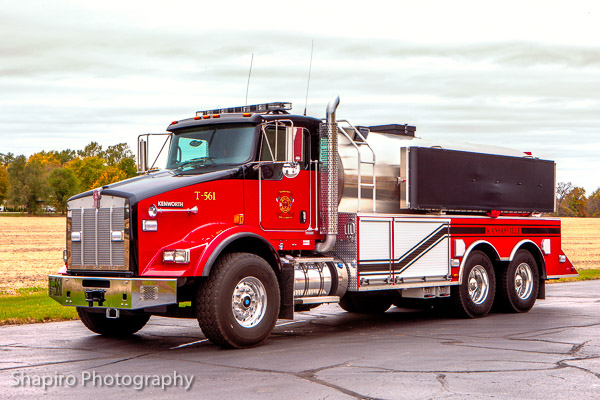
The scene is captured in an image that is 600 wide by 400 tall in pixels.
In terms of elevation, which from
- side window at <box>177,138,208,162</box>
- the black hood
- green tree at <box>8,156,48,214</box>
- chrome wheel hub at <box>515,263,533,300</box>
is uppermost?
green tree at <box>8,156,48,214</box>

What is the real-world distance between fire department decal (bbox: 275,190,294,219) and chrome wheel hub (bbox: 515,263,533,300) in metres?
5.67

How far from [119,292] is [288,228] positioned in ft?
8.85

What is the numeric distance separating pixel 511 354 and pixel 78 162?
157 meters

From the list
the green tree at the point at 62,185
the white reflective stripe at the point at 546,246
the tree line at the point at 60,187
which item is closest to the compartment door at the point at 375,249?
the white reflective stripe at the point at 546,246

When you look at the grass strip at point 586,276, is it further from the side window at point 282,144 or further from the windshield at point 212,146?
the windshield at point 212,146

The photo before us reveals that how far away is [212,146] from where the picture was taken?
37.1ft

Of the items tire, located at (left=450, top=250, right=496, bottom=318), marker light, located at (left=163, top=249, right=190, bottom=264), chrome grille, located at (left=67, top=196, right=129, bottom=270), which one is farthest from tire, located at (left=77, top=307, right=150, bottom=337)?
tire, located at (left=450, top=250, right=496, bottom=318)

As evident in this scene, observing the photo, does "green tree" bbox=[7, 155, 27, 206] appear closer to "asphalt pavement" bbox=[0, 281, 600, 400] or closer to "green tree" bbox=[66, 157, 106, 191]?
"green tree" bbox=[66, 157, 106, 191]

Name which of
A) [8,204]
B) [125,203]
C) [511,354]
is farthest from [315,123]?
[8,204]

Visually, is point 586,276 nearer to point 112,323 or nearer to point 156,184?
point 112,323

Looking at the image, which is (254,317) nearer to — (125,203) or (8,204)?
(125,203)

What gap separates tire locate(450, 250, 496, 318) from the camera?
543 inches

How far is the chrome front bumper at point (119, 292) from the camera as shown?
9.63m

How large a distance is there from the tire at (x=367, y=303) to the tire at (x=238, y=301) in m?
4.09
